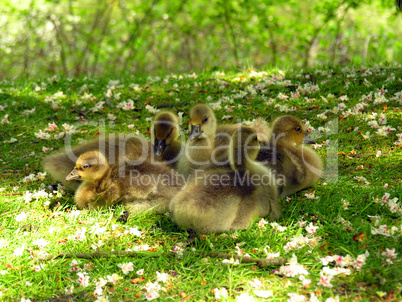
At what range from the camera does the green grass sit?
2873 millimetres

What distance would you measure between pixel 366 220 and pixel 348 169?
111 cm

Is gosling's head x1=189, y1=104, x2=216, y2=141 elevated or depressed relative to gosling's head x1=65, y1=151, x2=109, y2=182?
elevated

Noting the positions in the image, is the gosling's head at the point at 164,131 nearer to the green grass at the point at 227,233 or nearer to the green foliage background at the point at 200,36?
the green grass at the point at 227,233

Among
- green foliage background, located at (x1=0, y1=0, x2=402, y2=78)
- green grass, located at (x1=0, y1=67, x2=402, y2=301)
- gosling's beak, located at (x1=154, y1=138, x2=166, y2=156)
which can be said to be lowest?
green grass, located at (x1=0, y1=67, x2=402, y2=301)

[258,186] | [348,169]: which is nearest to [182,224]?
[258,186]

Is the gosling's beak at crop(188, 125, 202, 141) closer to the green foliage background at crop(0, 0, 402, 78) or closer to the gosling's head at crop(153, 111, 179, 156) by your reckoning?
the gosling's head at crop(153, 111, 179, 156)

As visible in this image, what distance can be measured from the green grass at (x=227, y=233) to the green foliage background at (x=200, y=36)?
6.65 m

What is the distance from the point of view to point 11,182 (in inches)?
183

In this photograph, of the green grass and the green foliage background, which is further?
the green foliage background

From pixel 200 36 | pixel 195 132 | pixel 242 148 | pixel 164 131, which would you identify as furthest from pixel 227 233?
pixel 200 36

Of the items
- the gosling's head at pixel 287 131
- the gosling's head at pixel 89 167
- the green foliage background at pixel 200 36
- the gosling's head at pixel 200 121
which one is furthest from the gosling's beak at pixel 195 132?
the green foliage background at pixel 200 36

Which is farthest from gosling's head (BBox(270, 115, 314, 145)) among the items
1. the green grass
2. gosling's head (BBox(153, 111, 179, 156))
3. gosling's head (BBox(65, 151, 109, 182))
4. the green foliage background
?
the green foliage background

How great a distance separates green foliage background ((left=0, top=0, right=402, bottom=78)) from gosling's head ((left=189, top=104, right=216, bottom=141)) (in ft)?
27.0

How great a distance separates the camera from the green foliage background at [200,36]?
488 inches
